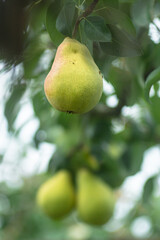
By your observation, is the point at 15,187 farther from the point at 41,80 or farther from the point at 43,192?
the point at 41,80

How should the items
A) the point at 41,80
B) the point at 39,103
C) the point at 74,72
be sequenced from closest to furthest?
the point at 74,72 < the point at 41,80 < the point at 39,103

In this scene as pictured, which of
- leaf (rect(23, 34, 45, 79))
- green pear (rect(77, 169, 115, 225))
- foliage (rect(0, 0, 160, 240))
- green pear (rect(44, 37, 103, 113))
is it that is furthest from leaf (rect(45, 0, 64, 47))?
green pear (rect(77, 169, 115, 225))

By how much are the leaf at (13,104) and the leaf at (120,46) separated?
0.44 metres

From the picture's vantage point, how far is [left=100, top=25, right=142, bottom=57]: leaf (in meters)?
0.91

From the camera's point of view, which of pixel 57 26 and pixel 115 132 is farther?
pixel 115 132

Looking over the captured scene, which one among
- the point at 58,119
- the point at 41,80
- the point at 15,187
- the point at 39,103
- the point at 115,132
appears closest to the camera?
the point at 41,80

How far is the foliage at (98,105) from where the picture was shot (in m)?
0.91

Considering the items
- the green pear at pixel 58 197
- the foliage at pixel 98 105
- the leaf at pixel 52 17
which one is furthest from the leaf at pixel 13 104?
the green pear at pixel 58 197

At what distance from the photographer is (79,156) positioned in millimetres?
2355

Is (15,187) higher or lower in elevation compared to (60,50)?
lower

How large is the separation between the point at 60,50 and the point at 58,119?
1224 mm

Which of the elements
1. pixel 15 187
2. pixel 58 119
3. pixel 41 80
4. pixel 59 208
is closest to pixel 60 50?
pixel 41 80

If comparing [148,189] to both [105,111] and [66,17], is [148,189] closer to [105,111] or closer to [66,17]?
[105,111]

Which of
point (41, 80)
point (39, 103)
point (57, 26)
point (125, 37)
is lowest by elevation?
point (39, 103)
